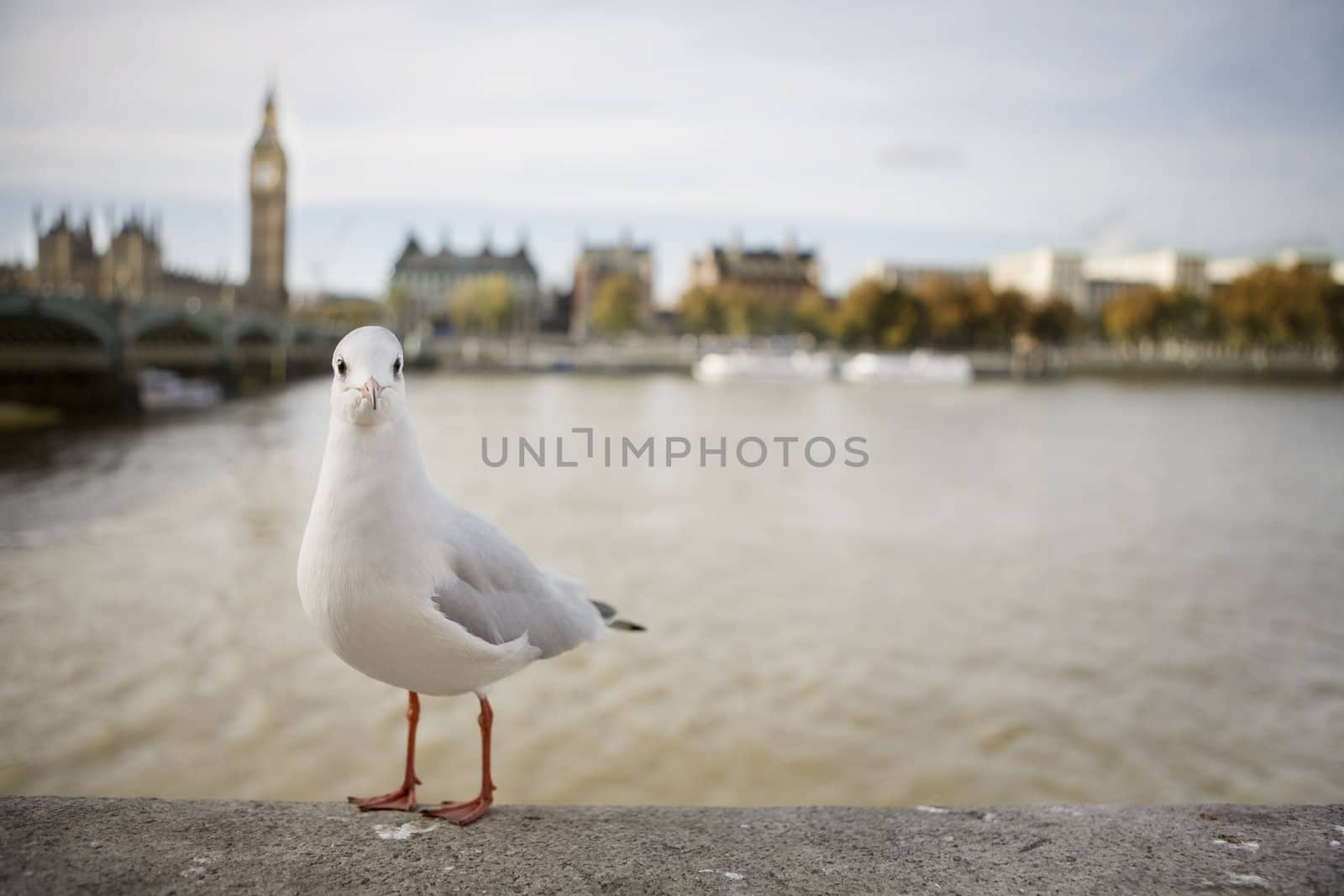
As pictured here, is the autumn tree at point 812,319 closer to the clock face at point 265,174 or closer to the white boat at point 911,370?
the white boat at point 911,370

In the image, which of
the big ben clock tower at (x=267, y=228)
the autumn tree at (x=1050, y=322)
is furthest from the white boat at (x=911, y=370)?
the big ben clock tower at (x=267, y=228)

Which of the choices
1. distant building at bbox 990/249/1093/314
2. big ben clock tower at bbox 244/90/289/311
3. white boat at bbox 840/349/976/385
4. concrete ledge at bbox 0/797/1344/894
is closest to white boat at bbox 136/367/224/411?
concrete ledge at bbox 0/797/1344/894

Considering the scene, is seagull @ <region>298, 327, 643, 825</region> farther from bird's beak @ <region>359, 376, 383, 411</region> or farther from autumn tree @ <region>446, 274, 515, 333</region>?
autumn tree @ <region>446, 274, 515, 333</region>

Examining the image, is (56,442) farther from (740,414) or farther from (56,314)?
(740,414)

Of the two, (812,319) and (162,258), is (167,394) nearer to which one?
(162,258)

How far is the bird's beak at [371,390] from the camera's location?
1.77 meters

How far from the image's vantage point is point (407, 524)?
6.28ft

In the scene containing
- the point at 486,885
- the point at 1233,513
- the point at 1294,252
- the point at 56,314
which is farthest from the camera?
the point at 1294,252

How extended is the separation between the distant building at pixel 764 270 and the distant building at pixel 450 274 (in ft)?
55.1

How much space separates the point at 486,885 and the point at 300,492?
1705cm

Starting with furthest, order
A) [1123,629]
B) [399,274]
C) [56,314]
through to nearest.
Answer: [399,274]
[56,314]
[1123,629]

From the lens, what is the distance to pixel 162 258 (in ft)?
237

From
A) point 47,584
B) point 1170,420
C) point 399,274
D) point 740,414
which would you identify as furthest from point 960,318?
point 47,584

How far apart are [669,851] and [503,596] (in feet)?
1.95
